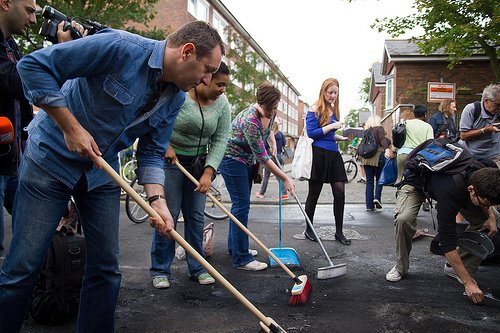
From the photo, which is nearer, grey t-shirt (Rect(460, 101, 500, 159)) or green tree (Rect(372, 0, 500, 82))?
grey t-shirt (Rect(460, 101, 500, 159))

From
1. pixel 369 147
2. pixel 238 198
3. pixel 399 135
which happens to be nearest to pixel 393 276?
pixel 238 198

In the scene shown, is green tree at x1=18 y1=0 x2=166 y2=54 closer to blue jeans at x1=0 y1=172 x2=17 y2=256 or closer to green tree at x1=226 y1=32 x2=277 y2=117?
green tree at x1=226 y1=32 x2=277 y2=117

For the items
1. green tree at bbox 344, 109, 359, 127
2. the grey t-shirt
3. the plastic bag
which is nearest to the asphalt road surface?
the grey t-shirt

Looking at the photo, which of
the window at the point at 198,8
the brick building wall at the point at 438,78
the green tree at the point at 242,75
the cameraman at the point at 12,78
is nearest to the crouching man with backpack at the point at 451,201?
the cameraman at the point at 12,78

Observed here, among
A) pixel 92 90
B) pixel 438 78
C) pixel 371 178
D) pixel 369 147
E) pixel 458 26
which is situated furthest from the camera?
pixel 438 78

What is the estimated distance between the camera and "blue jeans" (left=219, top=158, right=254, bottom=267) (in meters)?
4.42

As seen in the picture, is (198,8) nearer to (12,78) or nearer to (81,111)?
(12,78)

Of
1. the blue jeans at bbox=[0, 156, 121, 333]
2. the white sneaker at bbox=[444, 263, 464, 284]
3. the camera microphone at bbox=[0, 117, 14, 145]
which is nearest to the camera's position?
the blue jeans at bbox=[0, 156, 121, 333]

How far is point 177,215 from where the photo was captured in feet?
13.1

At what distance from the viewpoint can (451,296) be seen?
3.79m

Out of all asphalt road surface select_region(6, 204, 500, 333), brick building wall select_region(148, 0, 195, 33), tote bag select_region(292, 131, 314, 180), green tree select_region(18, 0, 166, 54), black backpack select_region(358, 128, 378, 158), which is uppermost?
brick building wall select_region(148, 0, 195, 33)

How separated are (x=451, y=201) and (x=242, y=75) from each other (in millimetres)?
21782

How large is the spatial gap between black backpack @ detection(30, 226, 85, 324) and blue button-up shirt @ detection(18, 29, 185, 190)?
3.23ft

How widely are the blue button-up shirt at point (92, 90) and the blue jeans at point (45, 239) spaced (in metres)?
0.08
